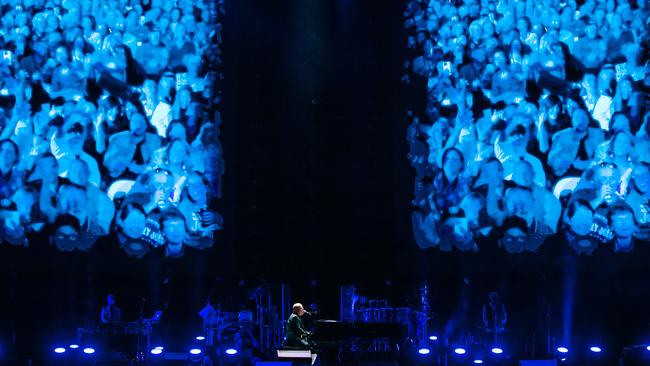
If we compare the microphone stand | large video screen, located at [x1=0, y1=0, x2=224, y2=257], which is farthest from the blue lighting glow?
the microphone stand

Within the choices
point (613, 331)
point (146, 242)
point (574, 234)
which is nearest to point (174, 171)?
point (146, 242)

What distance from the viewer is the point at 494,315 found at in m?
10.6

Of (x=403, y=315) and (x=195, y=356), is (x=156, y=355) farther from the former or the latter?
(x=403, y=315)

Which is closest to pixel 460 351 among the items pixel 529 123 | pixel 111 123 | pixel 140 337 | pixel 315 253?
pixel 315 253

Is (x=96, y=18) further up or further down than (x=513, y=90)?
further up

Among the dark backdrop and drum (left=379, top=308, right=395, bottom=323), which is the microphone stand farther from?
drum (left=379, top=308, right=395, bottom=323)

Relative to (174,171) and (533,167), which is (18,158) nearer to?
(174,171)

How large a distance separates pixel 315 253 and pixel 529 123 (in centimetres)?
317

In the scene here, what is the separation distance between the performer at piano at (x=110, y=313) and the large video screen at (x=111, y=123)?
26.1 inches

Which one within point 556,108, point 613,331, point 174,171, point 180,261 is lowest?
point 613,331

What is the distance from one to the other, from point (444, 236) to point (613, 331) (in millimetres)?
2464

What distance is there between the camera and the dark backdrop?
417 inches

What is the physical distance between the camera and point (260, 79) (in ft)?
35.7

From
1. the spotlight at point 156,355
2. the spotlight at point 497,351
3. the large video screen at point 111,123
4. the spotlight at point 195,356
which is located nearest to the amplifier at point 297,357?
the spotlight at point 195,356
